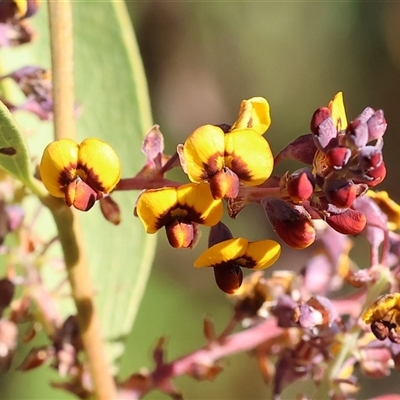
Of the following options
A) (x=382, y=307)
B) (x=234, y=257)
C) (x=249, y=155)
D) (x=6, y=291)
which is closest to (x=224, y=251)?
(x=234, y=257)

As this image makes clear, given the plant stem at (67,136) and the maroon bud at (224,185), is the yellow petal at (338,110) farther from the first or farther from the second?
the plant stem at (67,136)

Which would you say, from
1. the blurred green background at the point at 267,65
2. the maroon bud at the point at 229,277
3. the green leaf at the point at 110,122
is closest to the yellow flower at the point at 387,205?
the maroon bud at the point at 229,277

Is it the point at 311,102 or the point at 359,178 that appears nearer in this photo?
the point at 359,178

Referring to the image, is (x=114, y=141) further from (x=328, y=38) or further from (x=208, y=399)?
(x=328, y=38)

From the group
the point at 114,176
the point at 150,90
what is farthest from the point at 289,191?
the point at 150,90

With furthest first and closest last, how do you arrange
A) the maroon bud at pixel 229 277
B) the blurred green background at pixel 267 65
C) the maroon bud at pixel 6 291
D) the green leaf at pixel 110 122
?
the blurred green background at pixel 267 65 → the green leaf at pixel 110 122 → the maroon bud at pixel 6 291 → the maroon bud at pixel 229 277
